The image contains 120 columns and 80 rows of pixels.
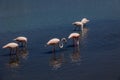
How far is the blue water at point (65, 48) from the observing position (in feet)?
83.0

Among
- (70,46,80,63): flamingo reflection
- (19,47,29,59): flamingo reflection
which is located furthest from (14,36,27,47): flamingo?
(70,46,80,63): flamingo reflection

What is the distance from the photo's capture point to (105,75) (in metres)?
23.9

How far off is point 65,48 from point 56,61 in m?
3.62

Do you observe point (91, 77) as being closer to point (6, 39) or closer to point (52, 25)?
point (6, 39)

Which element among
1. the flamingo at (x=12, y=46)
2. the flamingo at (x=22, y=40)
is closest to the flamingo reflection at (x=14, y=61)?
the flamingo at (x=12, y=46)

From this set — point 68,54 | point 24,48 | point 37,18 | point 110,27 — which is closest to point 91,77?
point 68,54

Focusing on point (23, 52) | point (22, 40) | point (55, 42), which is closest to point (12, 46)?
point (23, 52)

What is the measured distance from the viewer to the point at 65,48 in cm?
3141

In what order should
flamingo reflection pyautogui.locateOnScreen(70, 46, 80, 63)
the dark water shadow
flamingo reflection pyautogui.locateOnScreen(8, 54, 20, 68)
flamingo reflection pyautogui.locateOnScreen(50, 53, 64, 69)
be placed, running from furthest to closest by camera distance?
flamingo reflection pyautogui.locateOnScreen(8, 54, 20, 68), flamingo reflection pyautogui.locateOnScreen(70, 46, 80, 63), flamingo reflection pyautogui.locateOnScreen(50, 53, 64, 69), the dark water shadow

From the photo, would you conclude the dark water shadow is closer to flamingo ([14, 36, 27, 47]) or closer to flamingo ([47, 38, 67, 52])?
flamingo ([47, 38, 67, 52])

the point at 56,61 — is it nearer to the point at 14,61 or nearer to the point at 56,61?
the point at 56,61

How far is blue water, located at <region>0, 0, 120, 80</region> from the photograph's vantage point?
25297 mm

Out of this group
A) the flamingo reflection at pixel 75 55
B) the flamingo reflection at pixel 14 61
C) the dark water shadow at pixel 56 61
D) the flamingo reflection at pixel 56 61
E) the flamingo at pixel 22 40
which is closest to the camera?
the dark water shadow at pixel 56 61

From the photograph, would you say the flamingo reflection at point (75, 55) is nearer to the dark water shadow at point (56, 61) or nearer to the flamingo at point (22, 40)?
the dark water shadow at point (56, 61)
